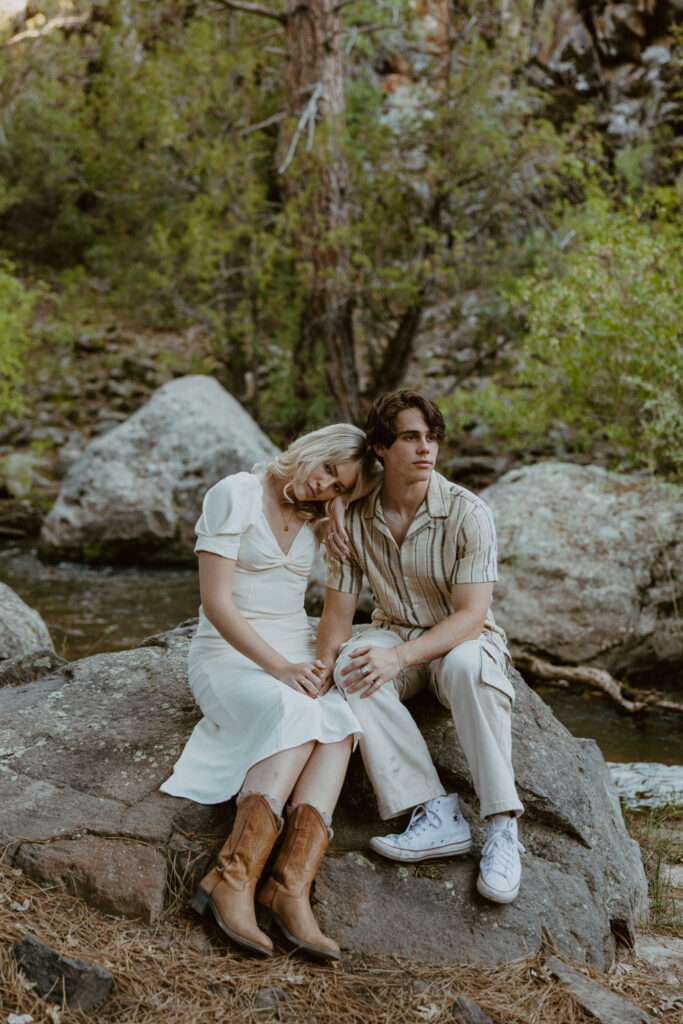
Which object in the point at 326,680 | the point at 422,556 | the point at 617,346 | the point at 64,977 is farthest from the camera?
the point at 617,346

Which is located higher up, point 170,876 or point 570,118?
point 570,118

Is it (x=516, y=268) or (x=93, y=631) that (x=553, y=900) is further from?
(x=516, y=268)

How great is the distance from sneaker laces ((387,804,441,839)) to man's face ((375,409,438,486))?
123 centimetres

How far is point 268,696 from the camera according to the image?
3.08m

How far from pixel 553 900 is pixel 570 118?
18.0 meters

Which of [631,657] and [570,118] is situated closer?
[631,657]

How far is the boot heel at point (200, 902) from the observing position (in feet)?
9.11

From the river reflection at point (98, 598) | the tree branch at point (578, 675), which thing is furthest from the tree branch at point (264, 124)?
the tree branch at point (578, 675)

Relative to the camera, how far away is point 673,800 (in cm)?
490

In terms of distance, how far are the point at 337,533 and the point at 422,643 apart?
568 mm

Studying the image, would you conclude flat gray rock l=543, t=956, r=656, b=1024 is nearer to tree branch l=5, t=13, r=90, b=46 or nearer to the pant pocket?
the pant pocket

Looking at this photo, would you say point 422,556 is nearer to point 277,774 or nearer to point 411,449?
point 411,449

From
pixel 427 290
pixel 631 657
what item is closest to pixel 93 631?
pixel 631 657

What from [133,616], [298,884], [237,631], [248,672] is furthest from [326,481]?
[133,616]
